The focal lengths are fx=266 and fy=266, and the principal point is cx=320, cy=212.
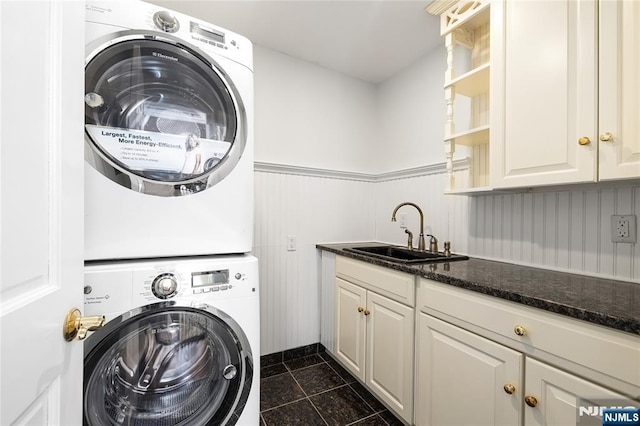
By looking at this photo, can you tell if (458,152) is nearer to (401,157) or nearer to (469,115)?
(469,115)

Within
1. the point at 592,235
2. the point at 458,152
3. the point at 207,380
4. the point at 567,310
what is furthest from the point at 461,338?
the point at 458,152

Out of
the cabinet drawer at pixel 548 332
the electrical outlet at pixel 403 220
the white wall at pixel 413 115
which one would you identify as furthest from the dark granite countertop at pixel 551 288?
the white wall at pixel 413 115

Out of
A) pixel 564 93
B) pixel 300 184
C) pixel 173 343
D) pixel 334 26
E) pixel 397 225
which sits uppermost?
pixel 334 26

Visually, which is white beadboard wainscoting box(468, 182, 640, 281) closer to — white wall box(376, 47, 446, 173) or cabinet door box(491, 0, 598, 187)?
cabinet door box(491, 0, 598, 187)

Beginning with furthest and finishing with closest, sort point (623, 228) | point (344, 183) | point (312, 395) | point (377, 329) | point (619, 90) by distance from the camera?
1. point (344, 183)
2. point (312, 395)
3. point (377, 329)
4. point (623, 228)
5. point (619, 90)

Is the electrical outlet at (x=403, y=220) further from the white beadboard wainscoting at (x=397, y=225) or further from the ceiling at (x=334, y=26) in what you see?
the ceiling at (x=334, y=26)

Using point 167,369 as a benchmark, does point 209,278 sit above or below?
above

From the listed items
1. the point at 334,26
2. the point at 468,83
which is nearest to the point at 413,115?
the point at 468,83

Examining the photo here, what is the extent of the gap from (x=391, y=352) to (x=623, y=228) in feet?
3.86

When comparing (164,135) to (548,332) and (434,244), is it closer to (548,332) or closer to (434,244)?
(548,332)

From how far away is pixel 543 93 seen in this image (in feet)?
3.59

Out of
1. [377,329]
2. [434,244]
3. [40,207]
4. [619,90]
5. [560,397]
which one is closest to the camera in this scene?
[40,207]

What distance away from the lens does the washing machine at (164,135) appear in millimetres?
865

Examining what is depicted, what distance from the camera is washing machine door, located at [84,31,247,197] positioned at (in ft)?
2.86
